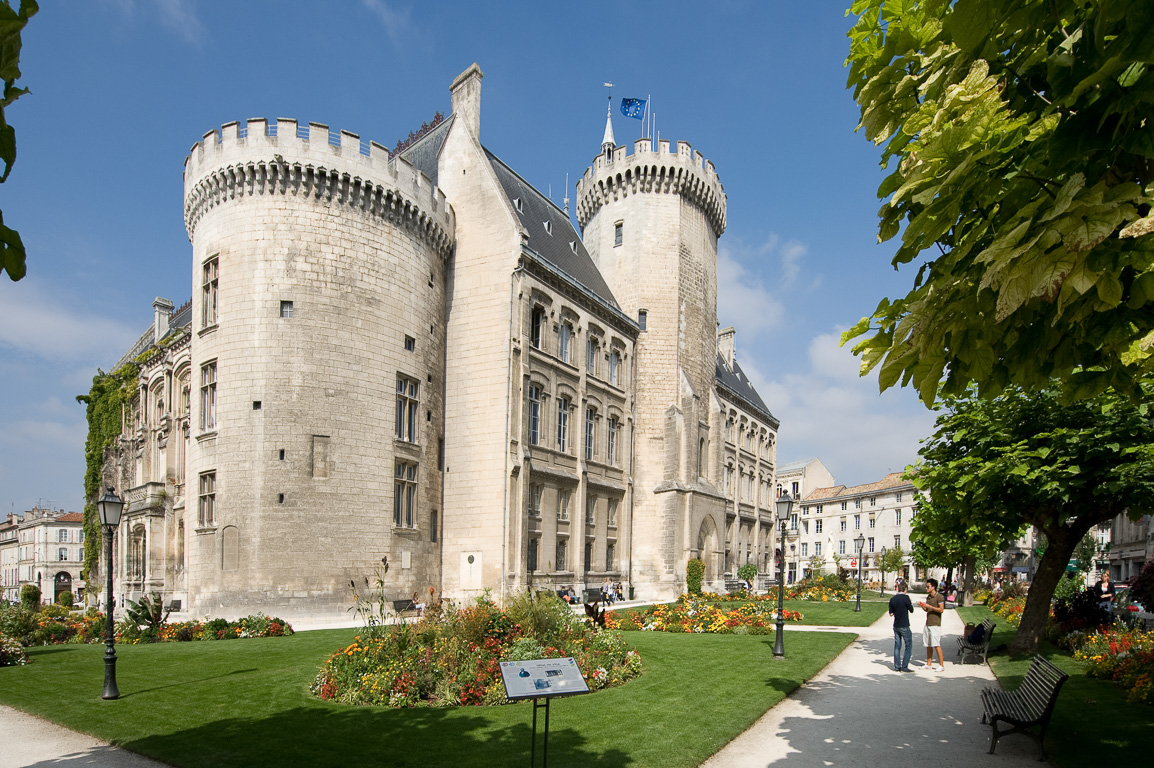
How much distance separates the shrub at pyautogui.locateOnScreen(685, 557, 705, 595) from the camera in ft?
131

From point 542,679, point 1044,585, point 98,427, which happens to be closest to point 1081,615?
point 1044,585

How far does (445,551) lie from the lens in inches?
1277

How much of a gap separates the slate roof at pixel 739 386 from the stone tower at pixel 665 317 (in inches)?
382

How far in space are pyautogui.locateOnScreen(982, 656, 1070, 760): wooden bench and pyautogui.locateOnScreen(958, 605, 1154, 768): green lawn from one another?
33 cm

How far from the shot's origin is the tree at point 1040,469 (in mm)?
13656

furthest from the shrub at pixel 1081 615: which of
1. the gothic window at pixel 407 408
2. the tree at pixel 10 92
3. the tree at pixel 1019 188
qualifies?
the gothic window at pixel 407 408

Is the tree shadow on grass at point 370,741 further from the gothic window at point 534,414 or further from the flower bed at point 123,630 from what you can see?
the gothic window at point 534,414

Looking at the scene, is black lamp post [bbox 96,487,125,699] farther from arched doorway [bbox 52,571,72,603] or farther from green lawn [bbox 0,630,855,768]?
arched doorway [bbox 52,571,72,603]

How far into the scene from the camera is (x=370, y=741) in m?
9.91

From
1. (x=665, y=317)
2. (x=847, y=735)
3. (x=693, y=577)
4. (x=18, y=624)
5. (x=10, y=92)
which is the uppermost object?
(x=665, y=317)

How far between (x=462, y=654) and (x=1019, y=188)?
37.4ft

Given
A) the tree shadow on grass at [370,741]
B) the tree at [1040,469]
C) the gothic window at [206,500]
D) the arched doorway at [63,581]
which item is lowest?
the arched doorway at [63,581]

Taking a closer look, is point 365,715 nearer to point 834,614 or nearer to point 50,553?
point 834,614

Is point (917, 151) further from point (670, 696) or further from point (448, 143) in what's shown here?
point (448, 143)
